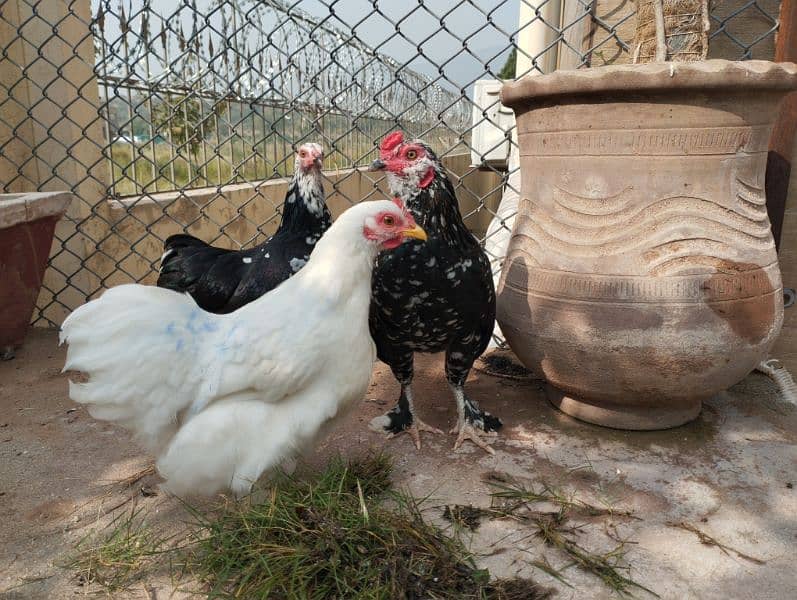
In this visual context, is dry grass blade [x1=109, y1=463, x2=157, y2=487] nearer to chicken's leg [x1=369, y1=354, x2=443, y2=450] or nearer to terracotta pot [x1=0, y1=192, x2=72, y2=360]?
chicken's leg [x1=369, y1=354, x2=443, y2=450]

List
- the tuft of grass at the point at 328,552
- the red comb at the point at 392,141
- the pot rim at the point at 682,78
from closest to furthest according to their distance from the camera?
the tuft of grass at the point at 328,552 < the pot rim at the point at 682,78 < the red comb at the point at 392,141

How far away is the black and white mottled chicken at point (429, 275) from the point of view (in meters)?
1.98

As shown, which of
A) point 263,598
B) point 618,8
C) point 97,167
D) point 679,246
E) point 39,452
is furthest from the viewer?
point 97,167

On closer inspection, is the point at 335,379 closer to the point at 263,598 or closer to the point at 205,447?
the point at 205,447

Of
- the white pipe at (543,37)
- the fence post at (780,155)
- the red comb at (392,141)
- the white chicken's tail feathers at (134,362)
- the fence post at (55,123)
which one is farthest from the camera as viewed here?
the fence post at (55,123)

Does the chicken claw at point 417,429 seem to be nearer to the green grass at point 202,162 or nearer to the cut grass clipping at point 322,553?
the cut grass clipping at point 322,553

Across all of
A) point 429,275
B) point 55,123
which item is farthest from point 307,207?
point 55,123

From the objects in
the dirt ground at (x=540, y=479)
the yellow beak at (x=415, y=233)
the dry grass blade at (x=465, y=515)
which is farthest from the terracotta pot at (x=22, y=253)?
the dry grass blade at (x=465, y=515)

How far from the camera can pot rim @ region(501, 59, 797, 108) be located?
5.66 feet

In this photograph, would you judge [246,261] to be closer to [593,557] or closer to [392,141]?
[392,141]

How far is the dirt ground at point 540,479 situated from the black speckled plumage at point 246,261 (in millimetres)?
646

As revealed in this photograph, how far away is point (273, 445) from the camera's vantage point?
1.59 metres

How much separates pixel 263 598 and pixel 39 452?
4.28 feet

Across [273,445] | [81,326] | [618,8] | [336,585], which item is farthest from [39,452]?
[618,8]
